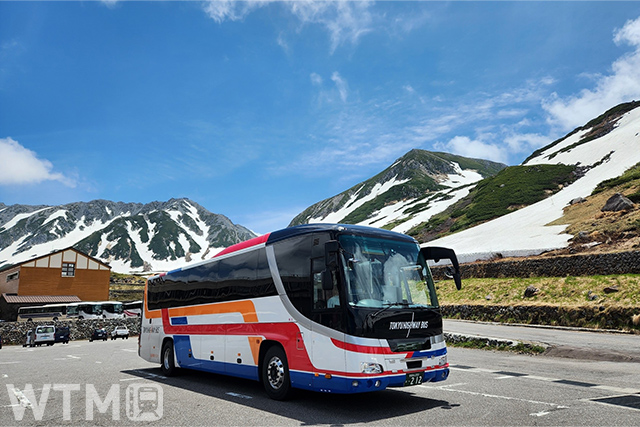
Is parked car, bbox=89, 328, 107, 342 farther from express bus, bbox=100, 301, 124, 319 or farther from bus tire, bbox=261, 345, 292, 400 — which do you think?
bus tire, bbox=261, 345, 292, 400

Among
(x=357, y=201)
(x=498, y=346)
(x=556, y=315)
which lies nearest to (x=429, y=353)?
(x=498, y=346)

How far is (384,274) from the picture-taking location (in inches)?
338

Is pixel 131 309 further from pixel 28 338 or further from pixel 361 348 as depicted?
pixel 361 348

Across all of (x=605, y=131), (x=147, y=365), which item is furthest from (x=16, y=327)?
(x=605, y=131)

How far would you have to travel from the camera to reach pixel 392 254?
898cm

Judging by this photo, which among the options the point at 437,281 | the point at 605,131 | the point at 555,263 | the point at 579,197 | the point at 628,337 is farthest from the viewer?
the point at 605,131

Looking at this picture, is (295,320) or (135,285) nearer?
(295,320)

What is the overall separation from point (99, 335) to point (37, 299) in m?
27.5

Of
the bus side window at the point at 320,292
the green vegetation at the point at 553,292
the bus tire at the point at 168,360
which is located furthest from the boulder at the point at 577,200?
the bus side window at the point at 320,292

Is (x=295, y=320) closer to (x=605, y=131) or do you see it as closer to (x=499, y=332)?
(x=499, y=332)

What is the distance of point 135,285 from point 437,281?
90.6m

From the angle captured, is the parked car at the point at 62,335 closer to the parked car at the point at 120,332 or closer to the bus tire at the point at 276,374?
the parked car at the point at 120,332

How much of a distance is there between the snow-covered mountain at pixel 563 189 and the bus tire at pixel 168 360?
3417 centimetres

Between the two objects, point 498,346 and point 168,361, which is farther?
point 498,346
